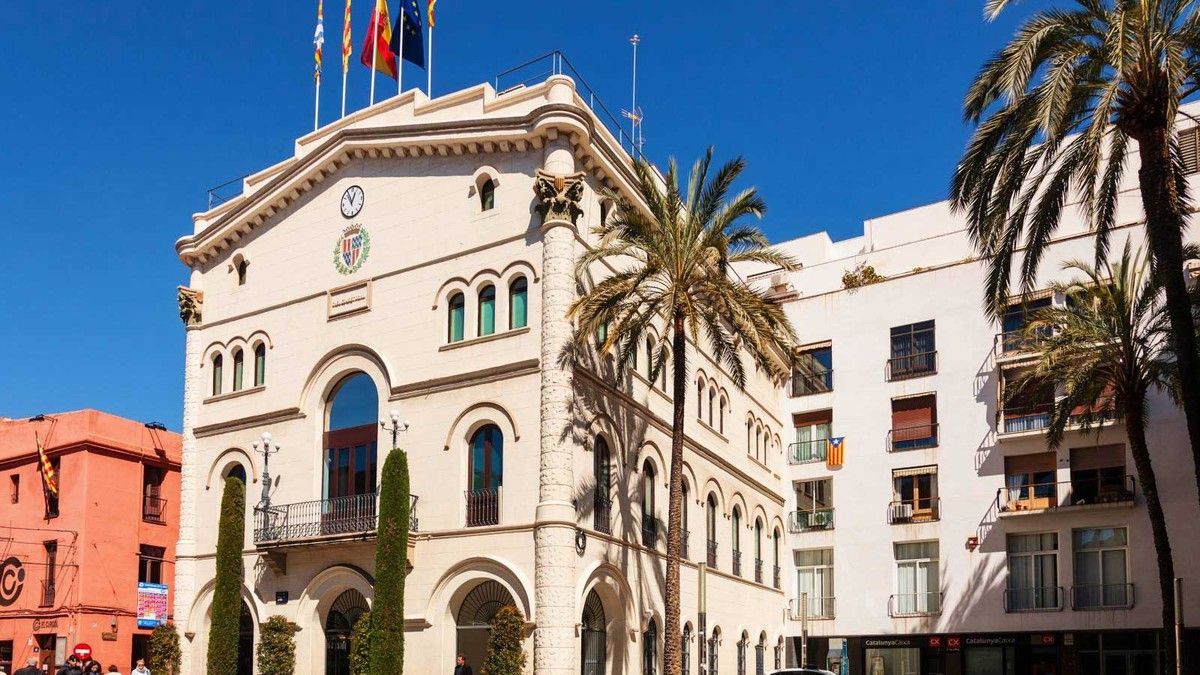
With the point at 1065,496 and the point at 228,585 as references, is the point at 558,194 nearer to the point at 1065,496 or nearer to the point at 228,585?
the point at 228,585

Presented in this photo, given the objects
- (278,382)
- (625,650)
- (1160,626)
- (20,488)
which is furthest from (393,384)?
(1160,626)

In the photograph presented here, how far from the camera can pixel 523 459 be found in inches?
1243

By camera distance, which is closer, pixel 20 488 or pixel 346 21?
pixel 346 21

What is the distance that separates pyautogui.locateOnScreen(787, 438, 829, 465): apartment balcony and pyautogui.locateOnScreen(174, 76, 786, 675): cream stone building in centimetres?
1142

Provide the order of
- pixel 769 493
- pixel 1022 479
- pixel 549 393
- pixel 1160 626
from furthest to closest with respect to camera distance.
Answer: pixel 769 493
pixel 1022 479
pixel 1160 626
pixel 549 393

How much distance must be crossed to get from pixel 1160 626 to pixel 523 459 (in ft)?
80.7

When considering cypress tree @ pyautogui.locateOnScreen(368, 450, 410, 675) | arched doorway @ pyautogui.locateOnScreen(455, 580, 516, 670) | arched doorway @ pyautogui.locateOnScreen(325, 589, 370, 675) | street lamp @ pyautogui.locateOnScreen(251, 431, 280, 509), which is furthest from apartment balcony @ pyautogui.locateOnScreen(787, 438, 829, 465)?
cypress tree @ pyautogui.locateOnScreen(368, 450, 410, 675)

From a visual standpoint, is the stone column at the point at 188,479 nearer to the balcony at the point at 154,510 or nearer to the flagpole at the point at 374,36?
the balcony at the point at 154,510

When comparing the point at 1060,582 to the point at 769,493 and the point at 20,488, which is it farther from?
the point at 20,488

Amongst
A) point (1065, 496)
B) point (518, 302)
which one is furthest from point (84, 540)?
point (1065, 496)

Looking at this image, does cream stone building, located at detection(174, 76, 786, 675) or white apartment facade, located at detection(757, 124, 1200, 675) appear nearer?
cream stone building, located at detection(174, 76, 786, 675)

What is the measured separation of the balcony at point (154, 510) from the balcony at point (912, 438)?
27727 mm

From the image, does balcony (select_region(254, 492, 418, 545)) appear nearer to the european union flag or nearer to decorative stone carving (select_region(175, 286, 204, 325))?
decorative stone carving (select_region(175, 286, 204, 325))

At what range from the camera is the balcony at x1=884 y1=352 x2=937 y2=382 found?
162ft
